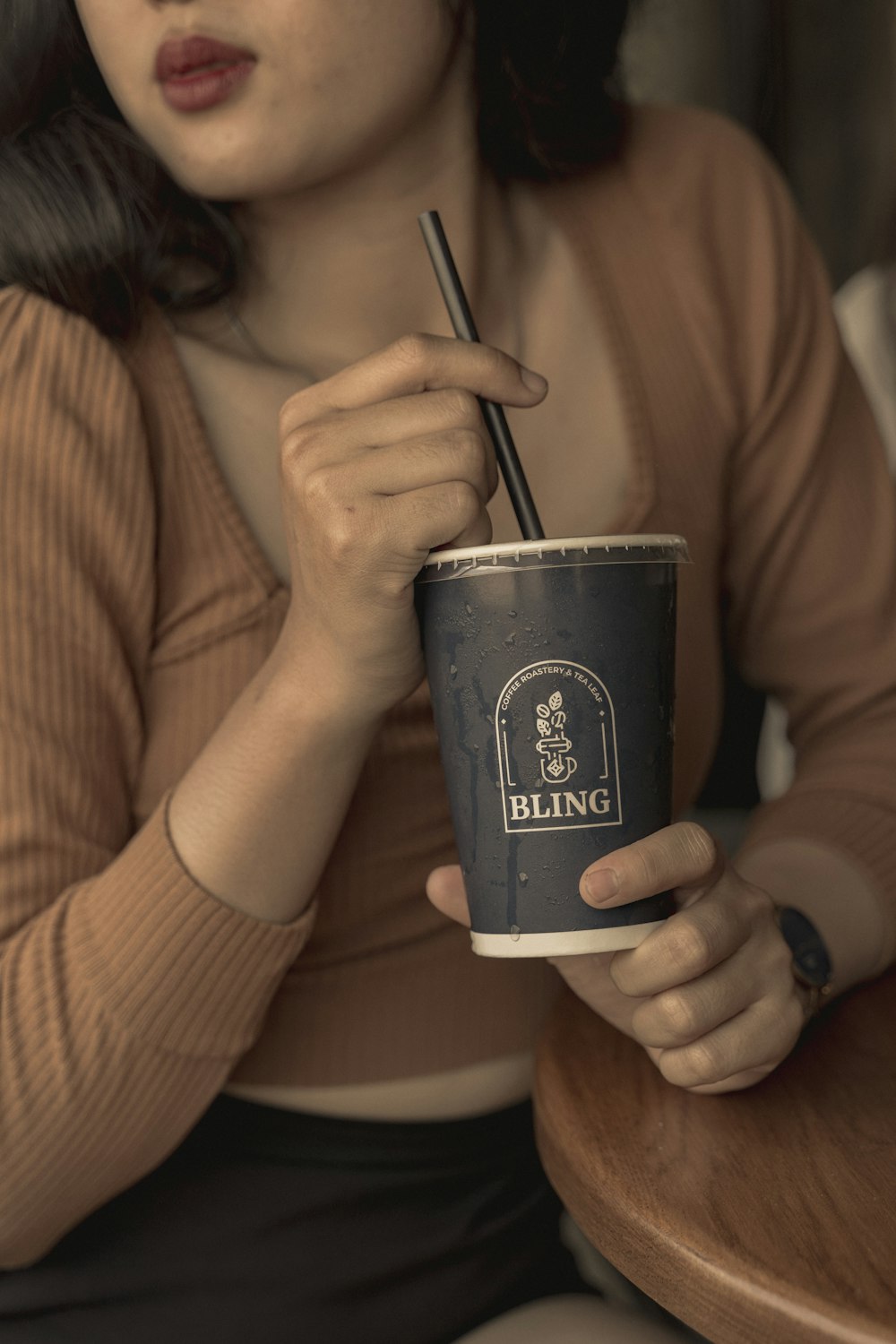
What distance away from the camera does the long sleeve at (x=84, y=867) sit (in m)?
0.84

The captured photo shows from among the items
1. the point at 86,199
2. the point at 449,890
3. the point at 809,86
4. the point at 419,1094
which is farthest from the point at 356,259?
the point at 809,86

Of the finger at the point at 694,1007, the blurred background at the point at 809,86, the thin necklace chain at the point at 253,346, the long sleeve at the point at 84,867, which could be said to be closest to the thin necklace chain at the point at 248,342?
the thin necklace chain at the point at 253,346

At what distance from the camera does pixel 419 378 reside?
28.6 inches

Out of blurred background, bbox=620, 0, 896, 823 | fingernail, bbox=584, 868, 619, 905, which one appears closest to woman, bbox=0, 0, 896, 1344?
fingernail, bbox=584, 868, 619, 905

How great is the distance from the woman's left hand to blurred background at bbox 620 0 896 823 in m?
2.04

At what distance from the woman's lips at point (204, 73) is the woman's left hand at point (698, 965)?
0.56 metres

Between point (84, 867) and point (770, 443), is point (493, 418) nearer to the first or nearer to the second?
point (84, 867)

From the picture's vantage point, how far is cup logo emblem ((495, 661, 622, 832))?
672mm

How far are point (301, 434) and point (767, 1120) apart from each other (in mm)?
470

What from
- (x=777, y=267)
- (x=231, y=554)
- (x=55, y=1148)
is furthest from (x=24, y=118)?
(x=55, y=1148)

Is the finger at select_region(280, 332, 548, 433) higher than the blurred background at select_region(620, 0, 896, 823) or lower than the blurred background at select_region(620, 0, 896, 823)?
lower

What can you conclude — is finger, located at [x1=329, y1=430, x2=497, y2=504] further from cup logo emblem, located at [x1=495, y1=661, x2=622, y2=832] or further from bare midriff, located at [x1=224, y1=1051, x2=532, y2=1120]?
bare midriff, located at [x1=224, y1=1051, x2=532, y2=1120]

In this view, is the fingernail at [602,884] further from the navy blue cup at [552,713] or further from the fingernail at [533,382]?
the fingernail at [533,382]

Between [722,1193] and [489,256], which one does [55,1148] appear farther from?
[489,256]
